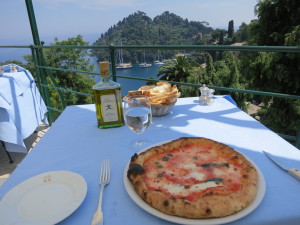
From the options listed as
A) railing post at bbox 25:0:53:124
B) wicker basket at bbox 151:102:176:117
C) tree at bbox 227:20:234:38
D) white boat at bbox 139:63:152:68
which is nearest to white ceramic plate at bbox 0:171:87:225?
wicker basket at bbox 151:102:176:117

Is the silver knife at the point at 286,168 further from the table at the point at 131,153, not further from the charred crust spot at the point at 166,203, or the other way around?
the charred crust spot at the point at 166,203

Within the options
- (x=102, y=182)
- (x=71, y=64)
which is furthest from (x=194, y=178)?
(x=71, y=64)

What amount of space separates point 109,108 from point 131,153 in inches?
13.1

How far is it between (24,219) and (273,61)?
71.8 ft

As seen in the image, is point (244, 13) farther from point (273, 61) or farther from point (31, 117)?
point (31, 117)

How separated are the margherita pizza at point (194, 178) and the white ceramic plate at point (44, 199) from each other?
174 mm

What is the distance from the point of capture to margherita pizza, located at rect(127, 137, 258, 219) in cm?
54

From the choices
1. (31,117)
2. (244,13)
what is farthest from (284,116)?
(244,13)

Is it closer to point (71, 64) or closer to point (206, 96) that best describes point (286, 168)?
point (206, 96)

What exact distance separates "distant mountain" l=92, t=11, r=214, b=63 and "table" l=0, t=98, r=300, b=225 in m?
51.6

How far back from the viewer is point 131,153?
905 millimetres

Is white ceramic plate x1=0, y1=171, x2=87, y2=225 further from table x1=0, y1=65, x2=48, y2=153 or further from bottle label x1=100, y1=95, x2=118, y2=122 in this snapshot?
table x1=0, y1=65, x2=48, y2=153

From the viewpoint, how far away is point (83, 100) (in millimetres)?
32156

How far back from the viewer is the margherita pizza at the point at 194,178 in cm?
54
